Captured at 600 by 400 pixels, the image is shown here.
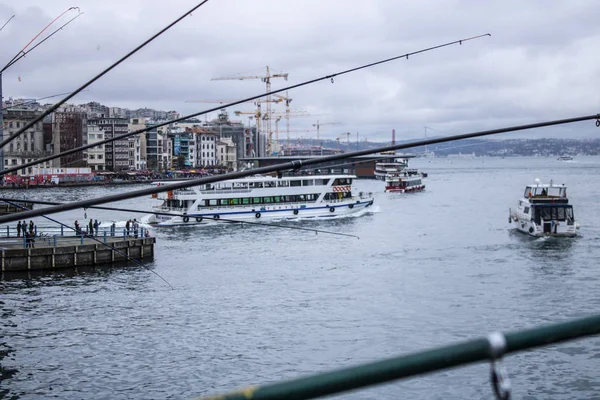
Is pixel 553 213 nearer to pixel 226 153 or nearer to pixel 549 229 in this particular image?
pixel 549 229

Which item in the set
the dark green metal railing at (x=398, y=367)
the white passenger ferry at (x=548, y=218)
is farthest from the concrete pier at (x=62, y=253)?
the dark green metal railing at (x=398, y=367)

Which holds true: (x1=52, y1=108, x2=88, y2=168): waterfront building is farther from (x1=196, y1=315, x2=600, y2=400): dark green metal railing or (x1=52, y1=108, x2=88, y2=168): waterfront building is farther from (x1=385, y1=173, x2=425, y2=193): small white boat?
(x1=196, y1=315, x2=600, y2=400): dark green metal railing

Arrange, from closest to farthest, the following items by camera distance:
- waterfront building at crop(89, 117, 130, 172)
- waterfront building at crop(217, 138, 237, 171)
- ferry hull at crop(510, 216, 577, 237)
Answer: ferry hull at crop(510, 216, 577, 237), waterfront building at crop(89, 117, 130, 172), waterfront building at crop(217, 138, 237, 171)

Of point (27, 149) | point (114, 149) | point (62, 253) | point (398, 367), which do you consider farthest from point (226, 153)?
point (398, 367)

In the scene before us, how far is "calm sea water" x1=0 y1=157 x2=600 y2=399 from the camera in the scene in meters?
13.8

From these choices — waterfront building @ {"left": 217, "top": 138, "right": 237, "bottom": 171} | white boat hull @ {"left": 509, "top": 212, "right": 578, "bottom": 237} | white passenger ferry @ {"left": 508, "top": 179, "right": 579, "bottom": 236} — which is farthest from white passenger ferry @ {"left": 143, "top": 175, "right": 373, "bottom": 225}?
waterfront building @ {"left": 217, "top": 138, "right": 237, "bottom": 171}

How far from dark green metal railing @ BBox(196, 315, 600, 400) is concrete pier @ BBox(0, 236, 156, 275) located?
24.1 metres

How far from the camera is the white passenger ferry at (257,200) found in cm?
4625

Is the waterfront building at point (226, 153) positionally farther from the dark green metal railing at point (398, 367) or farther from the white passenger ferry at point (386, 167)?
the dark green metal railing at point (398, 367)

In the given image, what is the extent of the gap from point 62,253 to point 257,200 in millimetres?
20954

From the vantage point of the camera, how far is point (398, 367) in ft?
5.55

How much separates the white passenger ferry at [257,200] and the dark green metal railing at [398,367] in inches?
1719

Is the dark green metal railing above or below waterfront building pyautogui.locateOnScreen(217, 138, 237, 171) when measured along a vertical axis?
below

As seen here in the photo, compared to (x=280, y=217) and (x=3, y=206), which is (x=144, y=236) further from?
(x=3, y=206)
